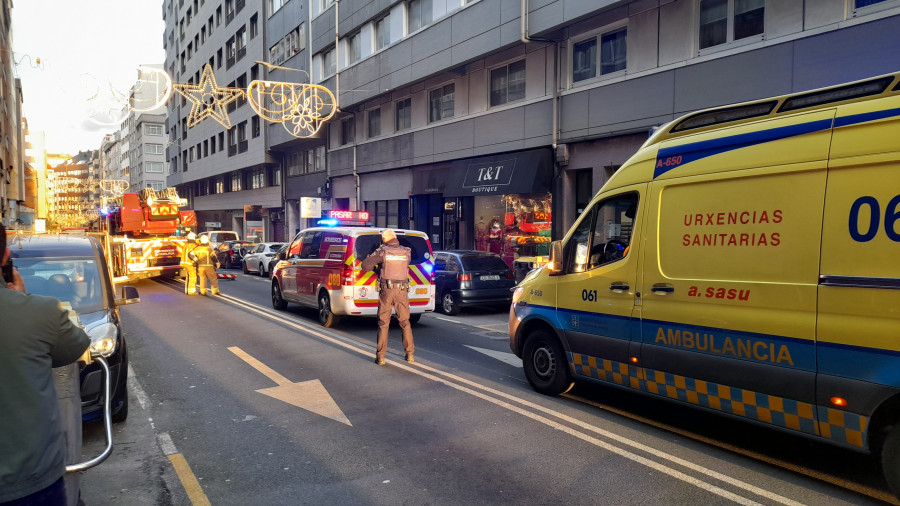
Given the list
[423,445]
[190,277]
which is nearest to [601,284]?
[423,445]

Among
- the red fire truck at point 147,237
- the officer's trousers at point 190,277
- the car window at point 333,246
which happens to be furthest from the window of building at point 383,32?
the car window at point 333,246

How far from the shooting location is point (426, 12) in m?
22.7

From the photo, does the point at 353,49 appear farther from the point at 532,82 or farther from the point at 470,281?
the point at 470,281

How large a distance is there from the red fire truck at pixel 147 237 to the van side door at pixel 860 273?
17.8m

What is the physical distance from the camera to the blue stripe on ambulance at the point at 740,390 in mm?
3977

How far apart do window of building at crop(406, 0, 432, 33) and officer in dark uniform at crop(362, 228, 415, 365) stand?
1660cm

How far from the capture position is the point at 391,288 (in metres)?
8.34

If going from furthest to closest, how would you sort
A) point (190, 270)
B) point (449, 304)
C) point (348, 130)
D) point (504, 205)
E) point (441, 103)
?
point (348, 130)
point (441, 103)
point (504, 205)
point (190, 270)
point (449, 304)

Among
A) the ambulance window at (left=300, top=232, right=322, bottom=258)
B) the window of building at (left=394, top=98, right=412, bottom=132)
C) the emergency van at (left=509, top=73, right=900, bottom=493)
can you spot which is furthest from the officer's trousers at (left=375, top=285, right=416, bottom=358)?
the window of building at (left=394, top=98, right=412, bottom=132)

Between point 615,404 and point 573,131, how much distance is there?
39.0 ft

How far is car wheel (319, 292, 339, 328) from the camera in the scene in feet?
36.8

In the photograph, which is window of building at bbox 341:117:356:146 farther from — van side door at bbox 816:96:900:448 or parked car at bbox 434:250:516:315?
van side door at bbox 816:96:900:448

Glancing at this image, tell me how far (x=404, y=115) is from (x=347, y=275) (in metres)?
16.4

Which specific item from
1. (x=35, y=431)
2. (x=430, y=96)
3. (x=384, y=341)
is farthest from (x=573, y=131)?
(x=35, y=431)
